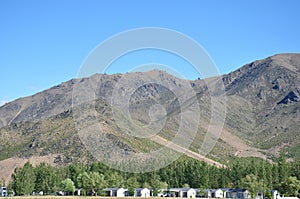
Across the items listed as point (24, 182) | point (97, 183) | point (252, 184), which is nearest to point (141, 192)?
point (97, 183)

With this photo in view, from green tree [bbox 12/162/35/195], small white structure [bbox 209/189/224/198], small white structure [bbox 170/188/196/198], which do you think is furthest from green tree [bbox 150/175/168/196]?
green tree [bbox 12/162/35/195]

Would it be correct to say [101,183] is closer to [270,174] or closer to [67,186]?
[67,186]

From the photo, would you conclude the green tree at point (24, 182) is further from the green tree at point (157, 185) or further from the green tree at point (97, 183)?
the green tree at point (157, 185)

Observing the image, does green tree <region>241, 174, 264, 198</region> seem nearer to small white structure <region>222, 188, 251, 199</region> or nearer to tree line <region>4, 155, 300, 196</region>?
tree line <region>4, 155, 300, 196</region>

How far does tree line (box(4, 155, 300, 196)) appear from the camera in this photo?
12644cm

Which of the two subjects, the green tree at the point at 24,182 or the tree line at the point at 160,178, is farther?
the green tree at the point at 24,182

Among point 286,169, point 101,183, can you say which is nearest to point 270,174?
point 286,169


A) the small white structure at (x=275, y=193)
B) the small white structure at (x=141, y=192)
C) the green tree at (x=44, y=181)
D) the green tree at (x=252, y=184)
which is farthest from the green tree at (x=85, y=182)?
the small white structure at (x=275, y=193)

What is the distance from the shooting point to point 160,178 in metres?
144

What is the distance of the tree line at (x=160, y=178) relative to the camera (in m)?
126

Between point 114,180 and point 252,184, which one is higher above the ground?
point 114,180

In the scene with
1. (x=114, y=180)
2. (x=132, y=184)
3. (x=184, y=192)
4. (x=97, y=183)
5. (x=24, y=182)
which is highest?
(x=114, y=180)

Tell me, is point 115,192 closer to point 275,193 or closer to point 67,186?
point 67,186

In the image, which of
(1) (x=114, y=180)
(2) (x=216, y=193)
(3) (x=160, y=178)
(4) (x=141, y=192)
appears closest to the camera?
(2) (x=216, y=193)
